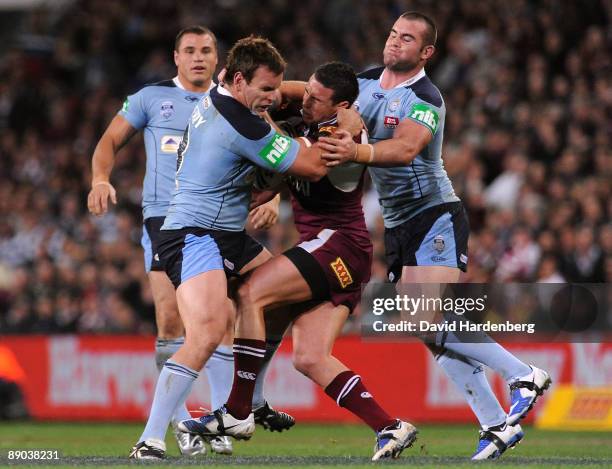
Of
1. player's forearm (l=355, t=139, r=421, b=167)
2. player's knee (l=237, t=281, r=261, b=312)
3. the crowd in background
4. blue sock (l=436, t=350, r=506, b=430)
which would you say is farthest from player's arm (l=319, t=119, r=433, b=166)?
the crowd in background

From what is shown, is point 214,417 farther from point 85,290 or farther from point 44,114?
point 44,114

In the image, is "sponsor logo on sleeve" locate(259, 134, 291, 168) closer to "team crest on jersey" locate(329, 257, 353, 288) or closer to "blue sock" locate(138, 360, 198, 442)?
"team crest on jersey" locate(329, 257, 353, 288)

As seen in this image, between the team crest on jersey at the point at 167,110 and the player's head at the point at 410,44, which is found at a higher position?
the player's head at the point at 410,44

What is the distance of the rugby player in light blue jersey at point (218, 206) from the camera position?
7.48m

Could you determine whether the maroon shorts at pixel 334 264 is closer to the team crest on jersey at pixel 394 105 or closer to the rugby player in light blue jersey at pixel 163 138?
the team crest on jersey at pixel 394 105

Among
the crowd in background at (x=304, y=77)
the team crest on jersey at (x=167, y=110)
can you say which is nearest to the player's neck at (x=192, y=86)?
the team crest on jersey at (x=167, y=110)

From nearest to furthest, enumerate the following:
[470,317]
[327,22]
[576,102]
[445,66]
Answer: [470,317] < [576,102] < [445,66] < [327,22]

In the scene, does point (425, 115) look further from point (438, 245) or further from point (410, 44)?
point (438, 245)

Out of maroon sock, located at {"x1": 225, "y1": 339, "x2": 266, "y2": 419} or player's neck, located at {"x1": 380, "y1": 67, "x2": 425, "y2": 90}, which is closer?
maroon sock, located at {"x1": 225, "y1": 339, "x2": 266, "y2": 419}

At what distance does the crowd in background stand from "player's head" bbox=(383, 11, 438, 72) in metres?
5.59

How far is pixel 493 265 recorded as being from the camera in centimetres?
1420

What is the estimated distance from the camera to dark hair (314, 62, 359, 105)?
783 cm

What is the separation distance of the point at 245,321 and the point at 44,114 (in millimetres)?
14140

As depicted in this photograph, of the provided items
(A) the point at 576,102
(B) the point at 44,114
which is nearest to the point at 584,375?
(A) the point at 576,102
